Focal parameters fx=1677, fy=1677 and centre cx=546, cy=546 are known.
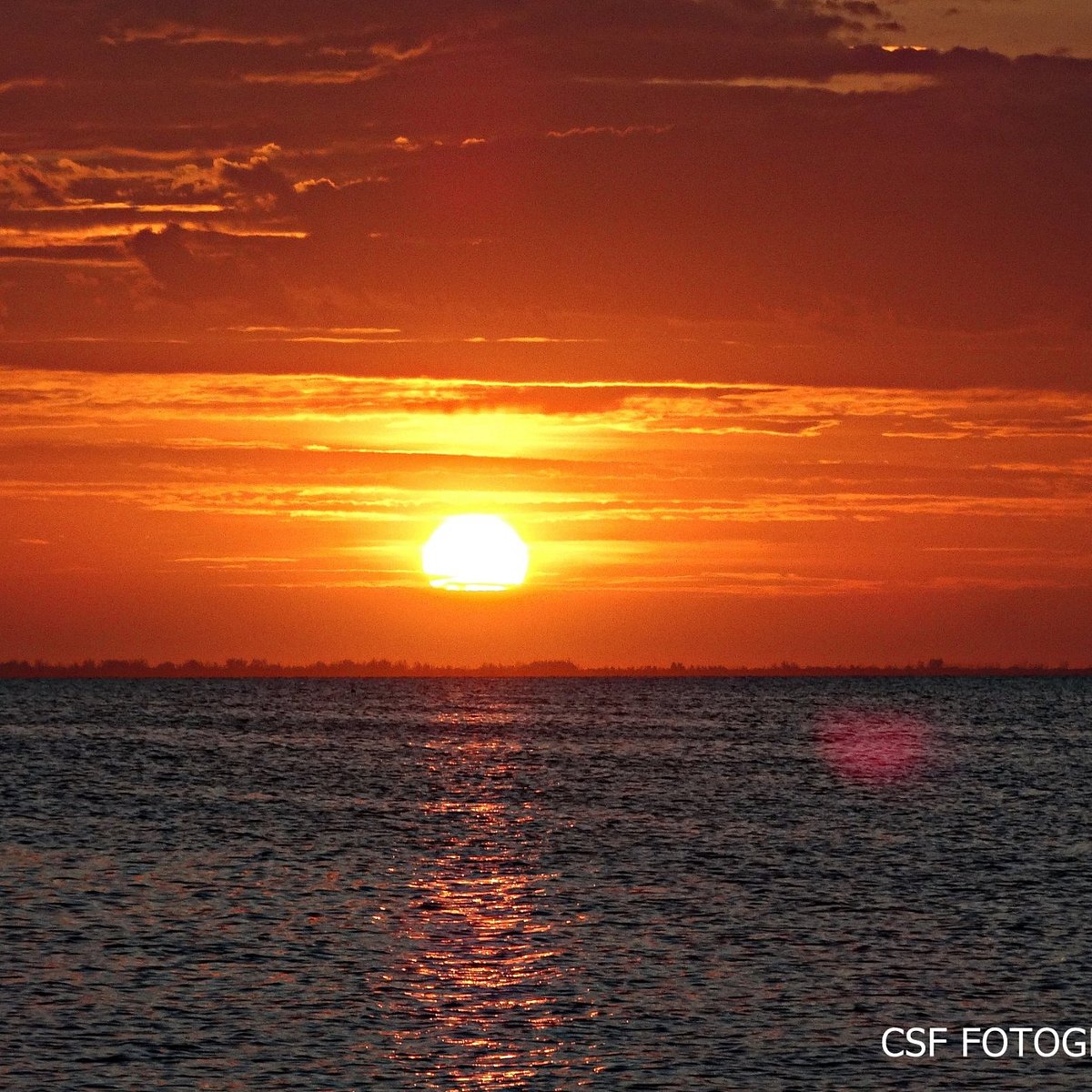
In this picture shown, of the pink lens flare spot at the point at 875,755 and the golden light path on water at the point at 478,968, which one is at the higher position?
the pink lens flare spot at the point at 875,755

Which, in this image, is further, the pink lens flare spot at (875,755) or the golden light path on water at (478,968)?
the pink lens flare spot at (875,755)

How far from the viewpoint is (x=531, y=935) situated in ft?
165

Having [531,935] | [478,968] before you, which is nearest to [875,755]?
[531,935]

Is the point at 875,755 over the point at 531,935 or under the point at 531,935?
over

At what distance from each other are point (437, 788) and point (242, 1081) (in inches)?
3019

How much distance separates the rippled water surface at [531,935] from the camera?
35.8 m

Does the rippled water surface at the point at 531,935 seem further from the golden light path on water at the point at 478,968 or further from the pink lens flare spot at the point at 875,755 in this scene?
the pink lens flare spot at the point at 875,755

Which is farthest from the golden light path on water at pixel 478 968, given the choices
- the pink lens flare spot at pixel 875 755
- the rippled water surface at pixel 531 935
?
the pink lens flare spot at pixel 875 755

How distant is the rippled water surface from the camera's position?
35750 mm

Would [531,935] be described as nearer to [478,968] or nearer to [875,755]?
[478,968]

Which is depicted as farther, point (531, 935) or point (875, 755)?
point (875, 755)

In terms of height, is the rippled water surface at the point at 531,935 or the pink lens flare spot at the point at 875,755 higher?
the pink lens flare spot at the point at 875,755

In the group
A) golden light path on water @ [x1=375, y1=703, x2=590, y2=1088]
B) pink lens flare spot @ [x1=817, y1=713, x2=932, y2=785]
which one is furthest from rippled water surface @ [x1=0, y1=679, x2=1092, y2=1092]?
pink lens flare spot @ [x1=817, y1=713, x2=932, y2=785]

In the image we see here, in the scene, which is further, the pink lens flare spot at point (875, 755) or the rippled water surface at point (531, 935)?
the pink lens flare spot at point (875, 755)
